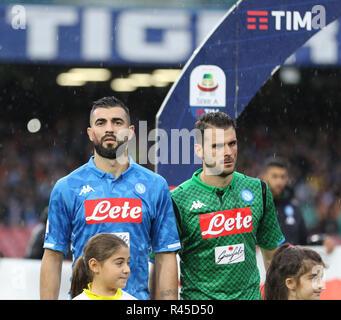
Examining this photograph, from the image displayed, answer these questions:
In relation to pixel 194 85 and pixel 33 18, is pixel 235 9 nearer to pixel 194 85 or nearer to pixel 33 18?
pixel 194 85

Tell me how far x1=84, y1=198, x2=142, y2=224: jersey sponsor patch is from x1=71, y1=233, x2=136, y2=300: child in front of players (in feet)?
0.50

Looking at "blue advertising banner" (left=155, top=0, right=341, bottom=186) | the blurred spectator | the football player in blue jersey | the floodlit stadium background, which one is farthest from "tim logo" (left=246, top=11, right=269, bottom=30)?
the floodlit stadium background

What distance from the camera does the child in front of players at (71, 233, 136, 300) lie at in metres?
3.26

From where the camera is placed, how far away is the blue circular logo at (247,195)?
3.82m

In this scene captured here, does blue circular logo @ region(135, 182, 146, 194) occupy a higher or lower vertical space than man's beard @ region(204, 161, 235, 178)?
lower

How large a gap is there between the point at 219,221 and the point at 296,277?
57cm

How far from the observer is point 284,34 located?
5121mm

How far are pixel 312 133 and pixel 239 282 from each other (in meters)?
13.6

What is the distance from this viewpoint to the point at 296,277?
3436 mm

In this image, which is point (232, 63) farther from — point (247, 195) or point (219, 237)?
point (219, 237)

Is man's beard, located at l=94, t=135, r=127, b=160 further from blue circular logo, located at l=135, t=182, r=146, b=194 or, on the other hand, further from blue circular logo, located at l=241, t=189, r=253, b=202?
blue circular logo, located at l=241, t=189, r=253, b=202

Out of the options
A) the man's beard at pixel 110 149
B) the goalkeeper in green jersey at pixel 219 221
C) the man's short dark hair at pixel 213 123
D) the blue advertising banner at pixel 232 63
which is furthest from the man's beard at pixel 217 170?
the blue advertising banner at pixel 232 63

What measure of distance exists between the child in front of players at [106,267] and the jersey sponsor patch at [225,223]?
0.58 metres
